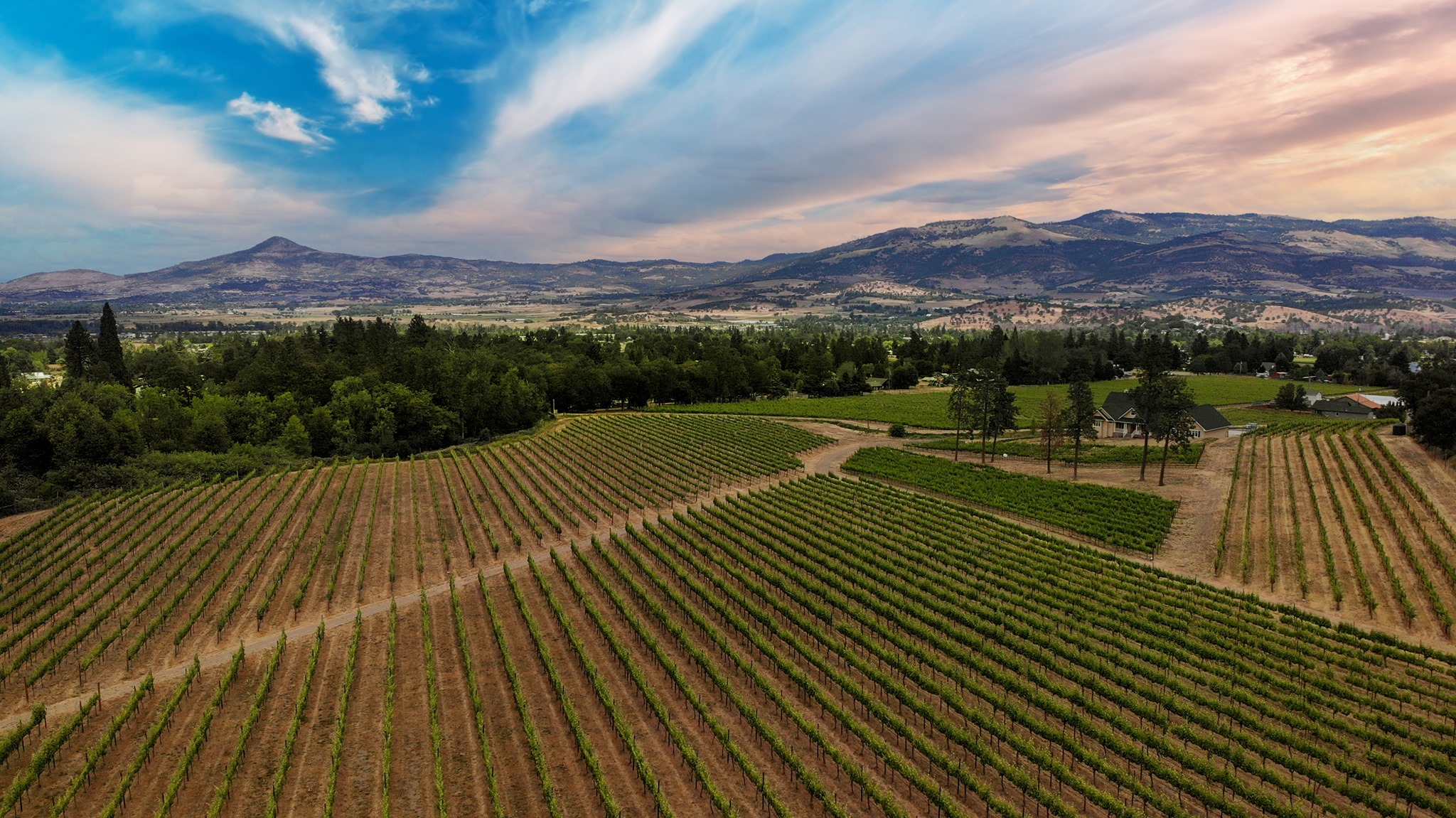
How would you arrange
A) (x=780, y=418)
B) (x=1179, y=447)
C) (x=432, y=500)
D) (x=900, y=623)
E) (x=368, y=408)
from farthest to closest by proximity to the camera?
(x=780, y=418) → (x=368, y=408) → (x=1179, y=447) → (x=432, y=500) → (x=900, y=623)

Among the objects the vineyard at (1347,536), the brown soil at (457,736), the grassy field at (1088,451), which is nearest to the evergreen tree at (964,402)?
the grassy field at (1088,451)

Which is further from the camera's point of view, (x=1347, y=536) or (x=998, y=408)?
(x=998, y=408)

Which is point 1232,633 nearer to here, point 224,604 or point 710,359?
point 224,604

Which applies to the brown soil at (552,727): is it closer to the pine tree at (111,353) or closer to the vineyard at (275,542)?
the vineyard at (275,542)

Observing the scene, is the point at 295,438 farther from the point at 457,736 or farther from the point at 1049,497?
the point at 1049,497

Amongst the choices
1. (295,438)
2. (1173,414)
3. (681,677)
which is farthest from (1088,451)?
(295,438)

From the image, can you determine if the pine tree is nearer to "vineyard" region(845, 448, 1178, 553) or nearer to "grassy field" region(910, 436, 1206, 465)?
"vineyard" region(845, 448, 1178, 553)

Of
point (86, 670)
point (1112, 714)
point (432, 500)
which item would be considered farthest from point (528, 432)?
point (1112, 714)
